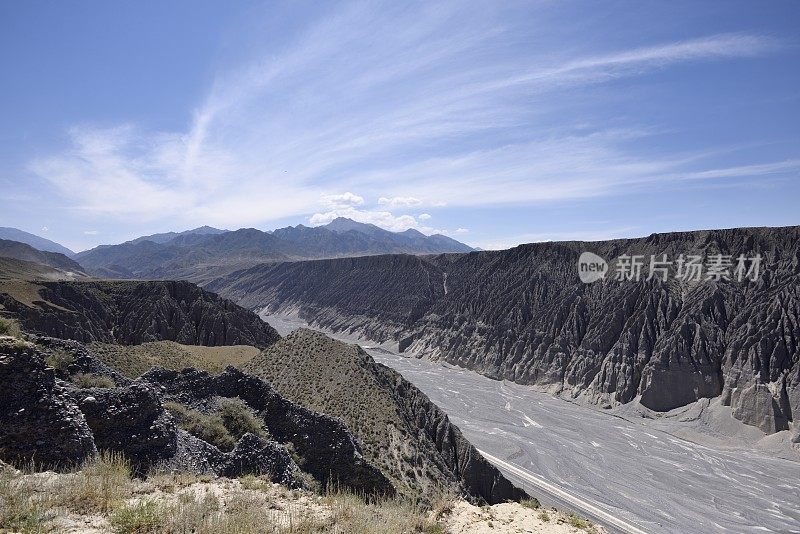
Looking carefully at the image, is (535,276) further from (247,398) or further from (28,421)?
(28,421)

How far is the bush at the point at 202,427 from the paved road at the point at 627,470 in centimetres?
2664

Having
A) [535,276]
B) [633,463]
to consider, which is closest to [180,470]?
[633,463]

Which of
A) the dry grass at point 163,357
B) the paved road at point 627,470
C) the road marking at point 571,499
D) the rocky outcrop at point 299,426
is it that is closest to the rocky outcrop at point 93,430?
the rocky outcrop at point 299,426

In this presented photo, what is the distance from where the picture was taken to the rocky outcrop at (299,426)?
16.3 meters

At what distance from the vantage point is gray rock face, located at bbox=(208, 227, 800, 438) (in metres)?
50.4

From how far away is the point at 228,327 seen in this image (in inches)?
2689

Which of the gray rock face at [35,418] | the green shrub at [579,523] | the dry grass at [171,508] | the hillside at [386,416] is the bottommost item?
the hillside at [386,416]

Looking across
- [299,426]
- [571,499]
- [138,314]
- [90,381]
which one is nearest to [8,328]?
[90,381]

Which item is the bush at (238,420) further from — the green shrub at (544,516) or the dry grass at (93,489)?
the green shrub at (544,516)

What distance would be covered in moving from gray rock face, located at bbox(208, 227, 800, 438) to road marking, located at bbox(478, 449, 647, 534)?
2522 cm

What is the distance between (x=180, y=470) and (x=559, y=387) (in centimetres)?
5964

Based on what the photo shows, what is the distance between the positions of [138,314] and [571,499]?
63827mm

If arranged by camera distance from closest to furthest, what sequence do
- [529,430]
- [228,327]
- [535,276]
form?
[529,430] → [228,327] → [535,276]

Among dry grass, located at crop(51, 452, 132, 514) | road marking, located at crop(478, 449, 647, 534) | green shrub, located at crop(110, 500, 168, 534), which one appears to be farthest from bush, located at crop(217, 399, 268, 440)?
road marking, located at crop(478, 449, 647, 534)
